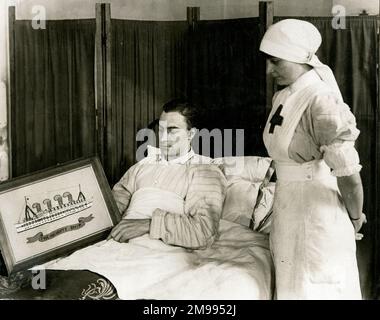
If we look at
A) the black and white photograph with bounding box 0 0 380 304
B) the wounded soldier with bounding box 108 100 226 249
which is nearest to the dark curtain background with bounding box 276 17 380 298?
the black and white photograph with bounding box 0 0 380 304

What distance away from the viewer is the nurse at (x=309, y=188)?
146 centimetres

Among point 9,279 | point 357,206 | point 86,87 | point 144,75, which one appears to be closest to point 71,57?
point 86,87

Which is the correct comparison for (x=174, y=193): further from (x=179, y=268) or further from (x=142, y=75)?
(x=142, y=75)

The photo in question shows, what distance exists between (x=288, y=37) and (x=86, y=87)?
111 centimetres

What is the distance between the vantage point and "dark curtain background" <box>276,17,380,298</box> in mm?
1898

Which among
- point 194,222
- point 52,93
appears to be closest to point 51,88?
point 52,93

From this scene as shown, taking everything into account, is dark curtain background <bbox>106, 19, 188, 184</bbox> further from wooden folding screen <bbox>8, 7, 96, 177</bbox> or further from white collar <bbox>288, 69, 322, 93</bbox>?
white collar <bbox>288, 69, 322, 93</bbox>

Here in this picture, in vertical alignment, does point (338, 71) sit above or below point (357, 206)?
above

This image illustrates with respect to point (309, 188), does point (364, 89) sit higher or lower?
higher

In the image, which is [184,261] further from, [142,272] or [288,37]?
[288,37]

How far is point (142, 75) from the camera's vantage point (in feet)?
7.59

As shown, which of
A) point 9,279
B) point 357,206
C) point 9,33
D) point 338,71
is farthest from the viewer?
point 9,33

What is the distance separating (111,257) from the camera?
165 cm

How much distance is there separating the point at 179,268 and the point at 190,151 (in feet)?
1.65
